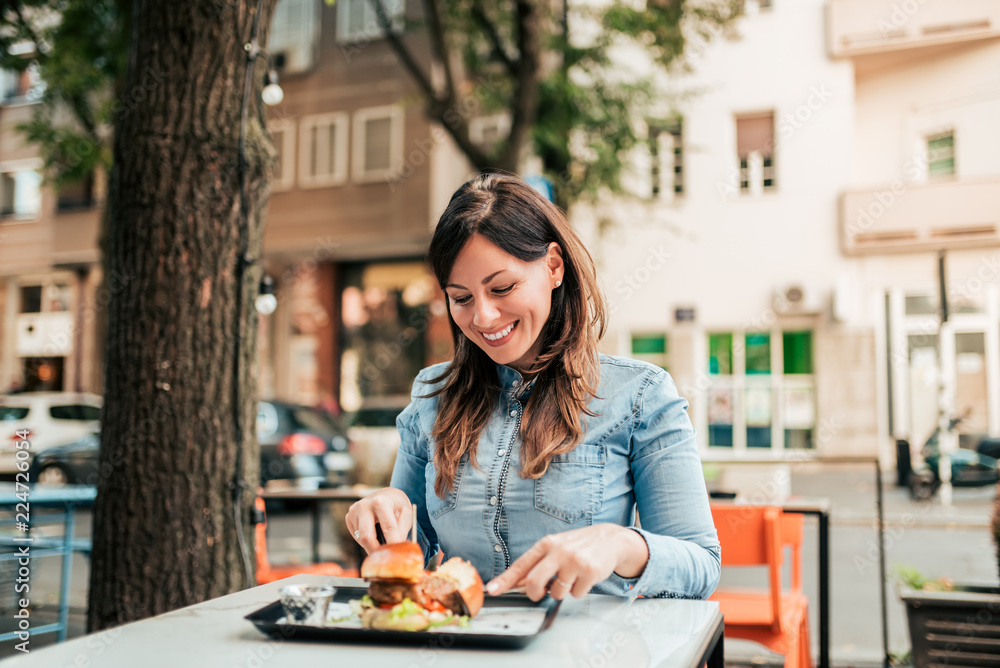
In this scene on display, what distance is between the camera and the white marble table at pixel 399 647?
121 centimetres

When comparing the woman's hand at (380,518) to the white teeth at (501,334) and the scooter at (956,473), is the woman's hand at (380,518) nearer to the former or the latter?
the white teeth at (501,334)

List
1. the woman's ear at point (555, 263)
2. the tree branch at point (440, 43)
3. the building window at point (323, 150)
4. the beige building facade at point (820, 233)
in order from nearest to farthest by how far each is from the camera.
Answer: the woman's ear at point (555, 263), the tree branch at point (440, 43), the beige building facade at point (820, 233), the building window at point (323, 150)

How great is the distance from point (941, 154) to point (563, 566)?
52.2ft

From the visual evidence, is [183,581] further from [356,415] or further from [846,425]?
[846,425]

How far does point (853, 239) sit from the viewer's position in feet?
50.5

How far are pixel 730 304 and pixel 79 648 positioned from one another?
15.5 metres

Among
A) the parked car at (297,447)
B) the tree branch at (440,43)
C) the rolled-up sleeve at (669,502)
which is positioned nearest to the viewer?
the rolled-up sleeve at (669,502)

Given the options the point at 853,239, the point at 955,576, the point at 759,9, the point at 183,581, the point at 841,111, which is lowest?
the point at 955,576

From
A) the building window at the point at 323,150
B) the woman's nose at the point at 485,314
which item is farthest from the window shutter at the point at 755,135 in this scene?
the woman's nose at the point at 485,314

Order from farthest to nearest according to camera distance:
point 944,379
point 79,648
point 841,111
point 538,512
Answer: point 841,111 → point 944,379 → point 538,512 → point 79,648

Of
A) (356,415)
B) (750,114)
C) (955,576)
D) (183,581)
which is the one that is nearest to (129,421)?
(183,581)

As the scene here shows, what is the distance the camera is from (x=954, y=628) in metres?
3.41

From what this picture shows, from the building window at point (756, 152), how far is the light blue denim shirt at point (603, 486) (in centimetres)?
1515

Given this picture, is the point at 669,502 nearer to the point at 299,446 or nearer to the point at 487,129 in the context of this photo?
the point at 299,446
